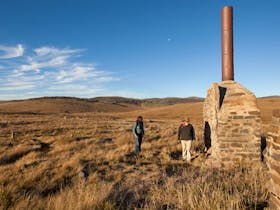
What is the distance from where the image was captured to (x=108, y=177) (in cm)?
782

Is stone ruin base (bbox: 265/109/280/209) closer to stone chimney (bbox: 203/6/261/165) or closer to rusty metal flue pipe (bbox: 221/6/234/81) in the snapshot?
stone chimney (bbox: 203/6/261/165)

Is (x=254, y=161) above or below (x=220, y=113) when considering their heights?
below

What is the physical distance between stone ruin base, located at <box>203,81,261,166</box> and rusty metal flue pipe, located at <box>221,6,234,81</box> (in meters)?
1.47

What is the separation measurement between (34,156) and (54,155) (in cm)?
87

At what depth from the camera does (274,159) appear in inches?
145

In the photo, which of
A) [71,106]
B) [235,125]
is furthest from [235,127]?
[71,106]

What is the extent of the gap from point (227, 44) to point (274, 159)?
8029 millimetres

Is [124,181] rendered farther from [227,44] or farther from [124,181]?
[227,44]

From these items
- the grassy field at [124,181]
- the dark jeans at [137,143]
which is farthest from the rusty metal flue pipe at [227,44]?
the dark jeans at [137,143]

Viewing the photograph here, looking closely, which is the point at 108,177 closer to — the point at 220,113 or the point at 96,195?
the point at 96,195

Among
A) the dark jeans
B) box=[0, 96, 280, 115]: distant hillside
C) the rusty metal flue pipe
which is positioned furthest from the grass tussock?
box=[0, 96, 280, 115]: distant hillside

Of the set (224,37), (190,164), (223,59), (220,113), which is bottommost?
(190,164)

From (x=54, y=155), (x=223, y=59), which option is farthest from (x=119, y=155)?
(x=223, y=59)

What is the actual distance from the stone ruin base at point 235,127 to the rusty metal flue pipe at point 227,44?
1469 millimetres
